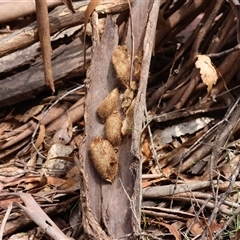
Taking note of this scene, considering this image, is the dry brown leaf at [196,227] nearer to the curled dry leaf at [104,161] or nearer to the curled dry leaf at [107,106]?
the curled dry leaf at [104,161]

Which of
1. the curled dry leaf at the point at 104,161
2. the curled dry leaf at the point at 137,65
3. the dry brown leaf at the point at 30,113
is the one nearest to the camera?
the curled dry leaf at the point at 104,161

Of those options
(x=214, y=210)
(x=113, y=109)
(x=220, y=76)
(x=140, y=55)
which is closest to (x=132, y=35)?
(x=140, y=55)

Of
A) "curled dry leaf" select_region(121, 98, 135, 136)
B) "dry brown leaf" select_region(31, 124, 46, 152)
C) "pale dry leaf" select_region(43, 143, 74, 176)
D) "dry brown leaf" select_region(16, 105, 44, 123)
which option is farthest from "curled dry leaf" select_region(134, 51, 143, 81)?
"dry brown leaf" select_region(16, 105, 44, 123)

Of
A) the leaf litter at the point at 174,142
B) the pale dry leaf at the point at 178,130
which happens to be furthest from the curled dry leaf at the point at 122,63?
the pale dry leaf at the point at 178,130

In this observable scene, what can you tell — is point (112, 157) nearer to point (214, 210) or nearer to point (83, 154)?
point (83, 154)

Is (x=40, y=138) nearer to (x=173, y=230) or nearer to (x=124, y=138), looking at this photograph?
(x=124, y=138)

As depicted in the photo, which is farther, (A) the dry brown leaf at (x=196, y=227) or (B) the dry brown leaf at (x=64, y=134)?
(B) the dry brown leaf at (x=64, y=134)
